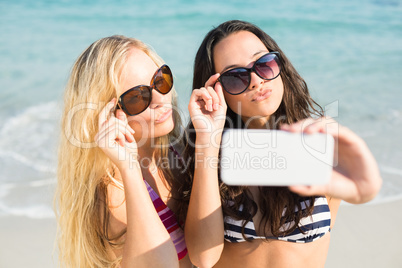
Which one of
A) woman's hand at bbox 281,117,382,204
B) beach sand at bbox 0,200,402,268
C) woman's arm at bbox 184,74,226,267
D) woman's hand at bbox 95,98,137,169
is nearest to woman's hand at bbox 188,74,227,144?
woman's arm at bbox 184,74,226,267

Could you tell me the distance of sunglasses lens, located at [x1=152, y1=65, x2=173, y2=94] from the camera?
234cm

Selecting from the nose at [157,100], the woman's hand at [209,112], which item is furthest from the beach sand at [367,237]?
the nose at [157,100]

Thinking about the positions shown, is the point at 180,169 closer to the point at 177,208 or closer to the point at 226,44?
the point at 177,208

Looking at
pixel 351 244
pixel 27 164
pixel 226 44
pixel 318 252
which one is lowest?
pixel 351 244

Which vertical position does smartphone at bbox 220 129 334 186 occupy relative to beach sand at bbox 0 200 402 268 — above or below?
above

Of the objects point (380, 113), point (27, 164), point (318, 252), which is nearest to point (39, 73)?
point (27, 164)

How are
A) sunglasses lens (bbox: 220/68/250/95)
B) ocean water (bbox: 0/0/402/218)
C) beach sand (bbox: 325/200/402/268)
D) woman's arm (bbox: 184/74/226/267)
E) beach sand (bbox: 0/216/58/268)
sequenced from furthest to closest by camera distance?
ocean water (bbox: 0/0/402/218)
beach sand (bbox: 0/216/58/268)
beach sand (bbox: 325/200/402/268)
sunglasses lens (bbox: 220/68/250/95)
woman's arm (bbox: 184/74/226/267)

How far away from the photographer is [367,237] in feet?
14.0

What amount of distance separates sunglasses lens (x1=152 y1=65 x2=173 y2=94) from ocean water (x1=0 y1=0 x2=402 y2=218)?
0.84 meters

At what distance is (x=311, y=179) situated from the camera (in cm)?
158

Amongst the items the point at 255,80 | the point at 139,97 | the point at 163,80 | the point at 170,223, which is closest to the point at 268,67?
the point at 255,80

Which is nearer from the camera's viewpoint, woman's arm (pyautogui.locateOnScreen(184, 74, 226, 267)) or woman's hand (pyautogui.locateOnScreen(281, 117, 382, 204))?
woman's hand (pyautogui.locateOnScreen(281, 117, 382, 204))

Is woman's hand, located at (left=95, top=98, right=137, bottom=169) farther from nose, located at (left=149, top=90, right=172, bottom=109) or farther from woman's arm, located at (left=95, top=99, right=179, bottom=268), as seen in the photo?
nose, located at (left=149, top=90, right=172, bottom=109)

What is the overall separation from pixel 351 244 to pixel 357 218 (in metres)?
0.44
